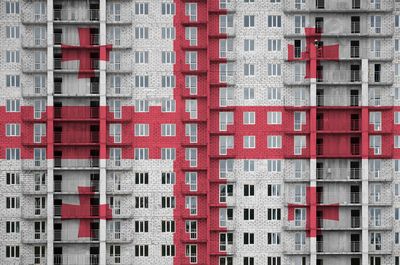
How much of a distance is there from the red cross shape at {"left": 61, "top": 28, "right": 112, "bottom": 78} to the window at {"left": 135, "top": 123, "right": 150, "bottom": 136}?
724 centimetres

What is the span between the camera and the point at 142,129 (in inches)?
2682

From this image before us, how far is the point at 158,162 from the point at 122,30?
14.6 metres

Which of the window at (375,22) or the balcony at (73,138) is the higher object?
the window at (375,22)

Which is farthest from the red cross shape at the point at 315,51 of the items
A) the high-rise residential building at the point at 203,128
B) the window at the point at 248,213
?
the window at the point at 248,213

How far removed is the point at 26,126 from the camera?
222ft

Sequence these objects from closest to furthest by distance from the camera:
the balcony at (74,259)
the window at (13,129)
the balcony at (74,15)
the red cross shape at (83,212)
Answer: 1. the balcony at (74,259)
2. the red cross shape at (83,212)
3. the balcony at (74,15)
4. the window at (13,129)

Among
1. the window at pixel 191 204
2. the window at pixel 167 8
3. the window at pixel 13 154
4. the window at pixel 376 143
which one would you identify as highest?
the window at pixel 167 8

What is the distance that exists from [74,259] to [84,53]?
71.8 feet

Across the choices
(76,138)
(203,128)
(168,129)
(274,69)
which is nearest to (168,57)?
(168,129)

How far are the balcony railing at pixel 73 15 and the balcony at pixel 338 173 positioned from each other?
1143 inches

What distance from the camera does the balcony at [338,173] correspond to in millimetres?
67500

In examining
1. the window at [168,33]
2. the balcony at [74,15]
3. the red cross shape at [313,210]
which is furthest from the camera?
the window at [168,33]

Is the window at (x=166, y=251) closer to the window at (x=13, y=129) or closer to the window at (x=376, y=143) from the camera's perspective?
the window at (x=13, y=129)

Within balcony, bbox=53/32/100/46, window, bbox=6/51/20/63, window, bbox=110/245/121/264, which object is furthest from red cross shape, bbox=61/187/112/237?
balcony, bbox=53/32/100/46
